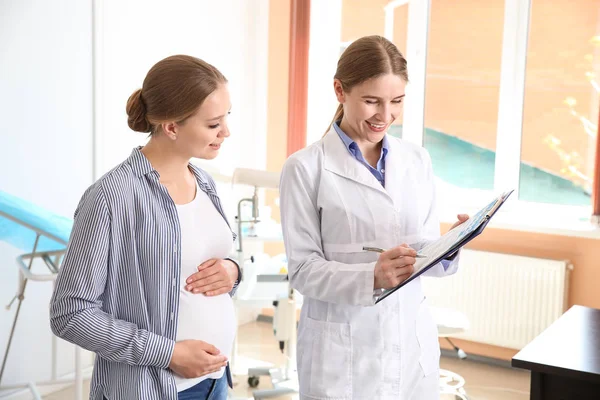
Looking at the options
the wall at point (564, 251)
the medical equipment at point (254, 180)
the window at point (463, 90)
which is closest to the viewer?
the medical equipment at point (254, 180)

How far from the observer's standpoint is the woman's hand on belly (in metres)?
1.44

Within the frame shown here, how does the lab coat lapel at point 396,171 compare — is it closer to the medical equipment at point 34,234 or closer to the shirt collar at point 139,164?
the shirt collar at point 139,164

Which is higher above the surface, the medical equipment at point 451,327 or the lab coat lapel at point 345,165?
the lab coat lapel at point 345,165

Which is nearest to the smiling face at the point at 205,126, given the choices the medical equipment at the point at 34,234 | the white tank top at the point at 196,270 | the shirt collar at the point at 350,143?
the white tank top at the point at 196,270

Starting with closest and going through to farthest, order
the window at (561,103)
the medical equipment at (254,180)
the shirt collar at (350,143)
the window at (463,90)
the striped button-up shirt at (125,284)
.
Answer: the striped button-up shirt at (125,284)
the shirt collar at (350,143)
the medical equipment at (254,180)
the window at (561,103)
the window at (463,90)

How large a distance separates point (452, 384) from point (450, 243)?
2744mm

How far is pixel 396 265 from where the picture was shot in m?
1.45

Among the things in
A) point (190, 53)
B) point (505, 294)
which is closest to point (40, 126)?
point (190, 53)

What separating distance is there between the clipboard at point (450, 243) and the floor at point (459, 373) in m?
2.28

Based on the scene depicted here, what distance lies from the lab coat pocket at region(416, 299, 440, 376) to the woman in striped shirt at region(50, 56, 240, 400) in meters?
0.44

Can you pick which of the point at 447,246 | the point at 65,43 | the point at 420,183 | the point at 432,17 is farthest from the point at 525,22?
the point at 447,246

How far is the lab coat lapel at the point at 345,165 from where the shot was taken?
1662 mm

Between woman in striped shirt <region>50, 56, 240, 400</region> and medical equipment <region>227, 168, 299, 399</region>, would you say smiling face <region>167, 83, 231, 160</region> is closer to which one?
woman in striped shirt <region>50, 56, 240, 400</region>

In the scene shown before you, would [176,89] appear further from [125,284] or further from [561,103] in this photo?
[561,103]
